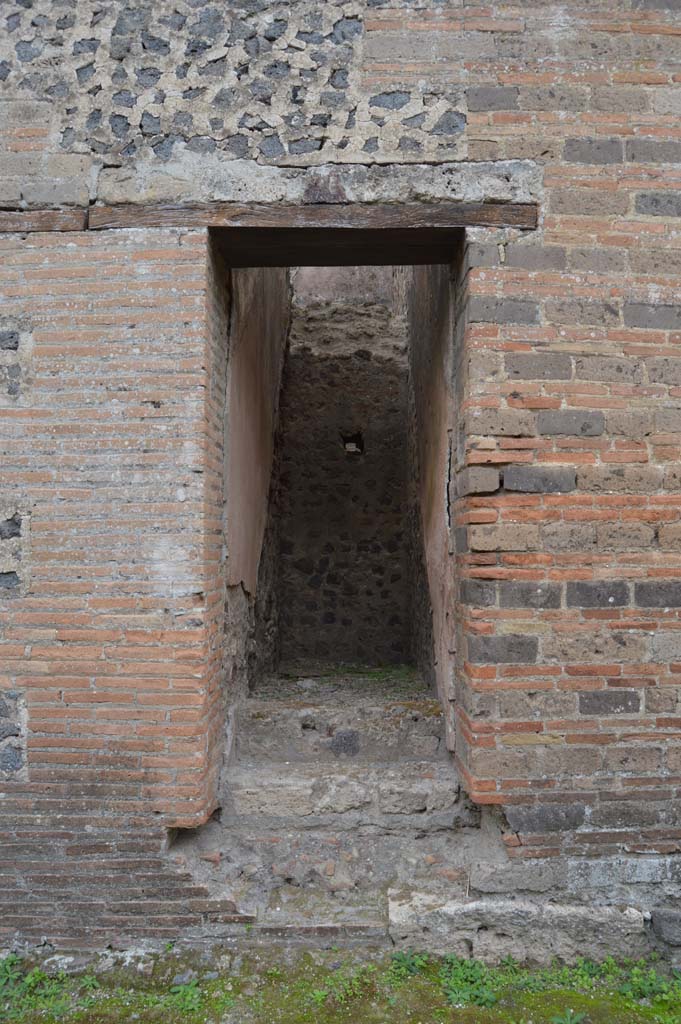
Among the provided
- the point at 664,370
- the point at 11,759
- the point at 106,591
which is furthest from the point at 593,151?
the point at 11,759

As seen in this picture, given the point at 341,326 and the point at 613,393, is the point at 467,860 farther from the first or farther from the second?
the point at 341,326

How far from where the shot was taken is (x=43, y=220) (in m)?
3.06

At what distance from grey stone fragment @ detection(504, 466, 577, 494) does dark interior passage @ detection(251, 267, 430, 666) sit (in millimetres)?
3010

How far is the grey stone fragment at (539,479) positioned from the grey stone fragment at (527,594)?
437 mm

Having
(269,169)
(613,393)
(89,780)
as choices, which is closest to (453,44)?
(269,169)

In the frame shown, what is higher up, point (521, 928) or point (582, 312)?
point (582, 312)

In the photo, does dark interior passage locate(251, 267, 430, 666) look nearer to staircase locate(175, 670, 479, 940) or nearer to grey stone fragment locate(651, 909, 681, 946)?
staircase locate(175, 670, 479, 940)

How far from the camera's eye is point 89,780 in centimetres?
299

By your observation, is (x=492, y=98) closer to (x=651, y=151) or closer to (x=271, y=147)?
(x=651, y=151)

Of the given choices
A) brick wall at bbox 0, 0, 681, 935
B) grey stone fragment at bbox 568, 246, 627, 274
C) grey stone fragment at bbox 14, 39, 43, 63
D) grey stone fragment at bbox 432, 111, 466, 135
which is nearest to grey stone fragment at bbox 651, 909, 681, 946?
brick wall at bbox 0, 0, 681, 935

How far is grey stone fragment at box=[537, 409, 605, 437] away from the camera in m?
3.01

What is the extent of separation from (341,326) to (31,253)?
4175 mm

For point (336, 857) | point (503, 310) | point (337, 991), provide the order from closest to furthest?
point (337, 991), point (503, 310), point (336, 857)

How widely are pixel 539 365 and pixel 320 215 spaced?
1258mm
